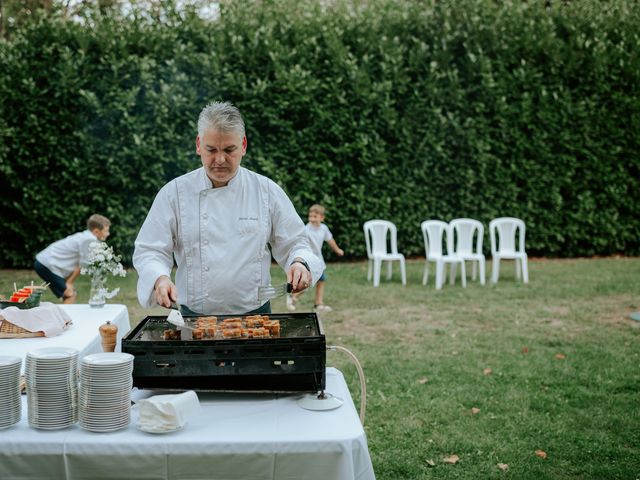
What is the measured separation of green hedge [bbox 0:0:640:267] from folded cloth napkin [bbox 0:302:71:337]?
721cm

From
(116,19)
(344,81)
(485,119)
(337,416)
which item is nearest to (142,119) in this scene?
(116,19)

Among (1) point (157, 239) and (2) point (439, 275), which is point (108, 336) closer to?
(1) point (157, 239)

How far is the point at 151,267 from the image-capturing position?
2.59 m

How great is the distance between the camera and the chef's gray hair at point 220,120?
2.56 metres

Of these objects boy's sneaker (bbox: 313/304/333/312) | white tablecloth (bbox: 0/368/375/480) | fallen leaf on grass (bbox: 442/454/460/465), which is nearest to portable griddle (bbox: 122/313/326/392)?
white tablecloth (bbox: 0/368/375/480)

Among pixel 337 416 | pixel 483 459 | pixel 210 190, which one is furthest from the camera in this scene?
pixel 483 459

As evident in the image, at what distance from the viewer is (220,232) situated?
9.05 feet

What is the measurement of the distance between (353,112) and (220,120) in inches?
363

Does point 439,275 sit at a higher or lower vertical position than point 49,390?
lower

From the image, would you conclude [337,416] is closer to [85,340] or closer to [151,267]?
[151,267]

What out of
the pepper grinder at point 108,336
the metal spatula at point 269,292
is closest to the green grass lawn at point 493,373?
the metal spatula at point 269,292

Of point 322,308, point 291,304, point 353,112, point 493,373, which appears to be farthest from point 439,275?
point 493,373

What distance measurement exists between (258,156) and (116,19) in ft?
11.0

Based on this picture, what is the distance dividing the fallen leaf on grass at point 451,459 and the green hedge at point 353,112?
7627 mm
